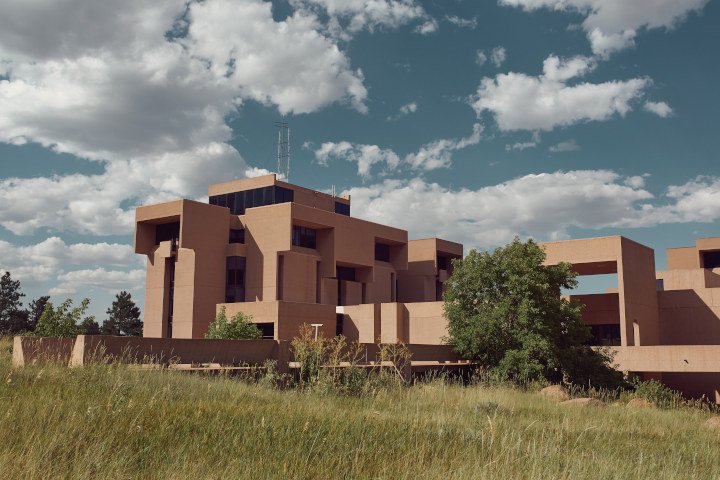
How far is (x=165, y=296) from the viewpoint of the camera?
173 feet

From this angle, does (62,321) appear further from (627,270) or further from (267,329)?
(627,270)

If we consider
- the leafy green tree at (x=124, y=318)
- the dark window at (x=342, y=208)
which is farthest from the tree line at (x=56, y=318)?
the dark window at (x=342, y=208)

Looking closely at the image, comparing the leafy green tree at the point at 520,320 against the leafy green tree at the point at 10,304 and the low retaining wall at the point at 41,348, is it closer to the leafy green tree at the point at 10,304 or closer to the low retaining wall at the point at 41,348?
the low retaining wall at the point at 41,348

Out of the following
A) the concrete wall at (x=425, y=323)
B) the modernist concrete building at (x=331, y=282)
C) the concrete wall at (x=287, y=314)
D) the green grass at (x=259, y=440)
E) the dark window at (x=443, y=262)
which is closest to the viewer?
the green grass at (x=259, y=440)

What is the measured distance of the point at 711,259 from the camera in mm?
67062

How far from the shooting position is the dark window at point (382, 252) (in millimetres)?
62969

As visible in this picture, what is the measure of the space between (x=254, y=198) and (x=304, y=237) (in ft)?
26.1

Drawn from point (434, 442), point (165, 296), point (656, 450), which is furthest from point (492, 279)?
point (165, 296)

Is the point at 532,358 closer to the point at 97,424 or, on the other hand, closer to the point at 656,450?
the point at 656,450

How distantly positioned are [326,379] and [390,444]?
228 inches

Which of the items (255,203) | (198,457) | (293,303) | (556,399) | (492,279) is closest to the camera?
(198,457)

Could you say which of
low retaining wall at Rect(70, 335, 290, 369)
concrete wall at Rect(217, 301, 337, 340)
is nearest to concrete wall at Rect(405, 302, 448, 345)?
concrete wall at Rect(217, 301, 337, 340)

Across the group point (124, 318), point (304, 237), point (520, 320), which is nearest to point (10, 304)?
point (124, 318)

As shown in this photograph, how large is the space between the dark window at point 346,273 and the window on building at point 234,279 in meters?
9.46
